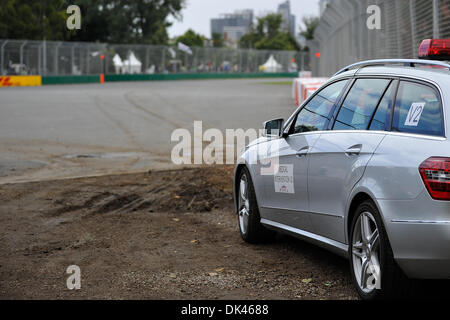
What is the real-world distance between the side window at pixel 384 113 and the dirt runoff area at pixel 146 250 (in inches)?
45.0

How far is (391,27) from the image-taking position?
1410cm

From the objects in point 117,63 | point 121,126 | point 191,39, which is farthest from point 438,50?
point 191,39

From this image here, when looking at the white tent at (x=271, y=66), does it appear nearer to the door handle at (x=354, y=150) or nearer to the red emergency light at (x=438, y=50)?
the red emergency light at (x=438, y=50)

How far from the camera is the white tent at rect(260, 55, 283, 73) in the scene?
91750mm

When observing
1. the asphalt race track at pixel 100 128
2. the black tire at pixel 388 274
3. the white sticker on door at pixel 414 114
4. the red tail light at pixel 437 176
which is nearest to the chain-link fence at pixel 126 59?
the asphalt race track at pixel 100 128

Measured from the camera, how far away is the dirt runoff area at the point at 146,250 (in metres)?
5.59

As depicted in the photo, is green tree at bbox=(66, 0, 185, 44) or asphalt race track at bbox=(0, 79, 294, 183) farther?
green tree at bbox=(66, 0, 185, 44)

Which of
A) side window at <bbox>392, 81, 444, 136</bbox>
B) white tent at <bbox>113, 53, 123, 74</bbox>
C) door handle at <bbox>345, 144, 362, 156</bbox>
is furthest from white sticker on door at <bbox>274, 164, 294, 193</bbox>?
white tent at <bbox>113, 53, 123, 74</bbox>

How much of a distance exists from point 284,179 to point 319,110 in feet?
2.22

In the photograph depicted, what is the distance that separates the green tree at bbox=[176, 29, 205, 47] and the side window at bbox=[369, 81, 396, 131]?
161 metres

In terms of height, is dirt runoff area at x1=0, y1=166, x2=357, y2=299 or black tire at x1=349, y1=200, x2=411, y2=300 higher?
black tire at x1=349, y1=200, x2=411, y2=300

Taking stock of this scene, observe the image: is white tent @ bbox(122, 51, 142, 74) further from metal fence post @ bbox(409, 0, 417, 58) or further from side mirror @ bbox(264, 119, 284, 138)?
side mirror @ bbox(264, 119, 284, 138)

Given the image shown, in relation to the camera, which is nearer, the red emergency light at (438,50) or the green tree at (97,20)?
the red emergency light at (438,50)

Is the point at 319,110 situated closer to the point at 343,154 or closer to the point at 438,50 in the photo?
the point at 343,154
